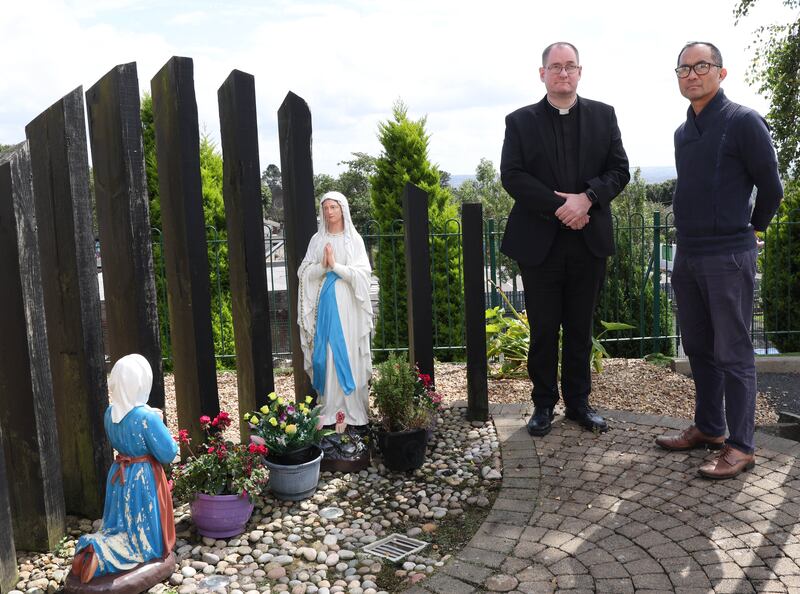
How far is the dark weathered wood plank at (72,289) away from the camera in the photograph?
376 centimetres

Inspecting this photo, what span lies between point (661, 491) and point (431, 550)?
1.34 m

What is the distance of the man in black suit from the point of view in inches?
182

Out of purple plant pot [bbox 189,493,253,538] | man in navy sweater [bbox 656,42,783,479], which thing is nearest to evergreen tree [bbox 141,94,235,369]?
purple plant pot [bbox 189,493,253,538]

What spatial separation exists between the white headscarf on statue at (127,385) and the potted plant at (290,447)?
3.22 ft

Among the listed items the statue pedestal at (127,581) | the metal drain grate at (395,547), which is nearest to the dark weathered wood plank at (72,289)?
the statue pedestal at (127,581)

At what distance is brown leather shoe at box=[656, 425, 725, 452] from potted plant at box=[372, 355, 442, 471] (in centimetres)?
150

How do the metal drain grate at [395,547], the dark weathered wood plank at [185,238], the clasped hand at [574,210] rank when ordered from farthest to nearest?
1. the clasped hand at [574,210]
2. the dark weathered wood plank at [185,238]
3. the metal drain grate at [395,547]

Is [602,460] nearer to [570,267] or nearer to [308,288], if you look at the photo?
[570,267]

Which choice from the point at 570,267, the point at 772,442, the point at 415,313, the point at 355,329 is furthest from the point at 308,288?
the point at 772,442

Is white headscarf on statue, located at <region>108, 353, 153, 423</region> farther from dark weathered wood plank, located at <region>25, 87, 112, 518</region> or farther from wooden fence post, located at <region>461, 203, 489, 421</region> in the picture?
wooden fence post, located at <region>461, 203, 489, 421</region>

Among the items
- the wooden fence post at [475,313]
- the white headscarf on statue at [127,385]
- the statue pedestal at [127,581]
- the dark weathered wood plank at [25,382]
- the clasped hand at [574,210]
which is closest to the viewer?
the statue pedestal at [127,581]

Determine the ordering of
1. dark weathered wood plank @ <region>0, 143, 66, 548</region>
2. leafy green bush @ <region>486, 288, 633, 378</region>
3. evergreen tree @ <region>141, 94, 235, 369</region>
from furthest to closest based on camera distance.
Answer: evergreen tree @ <region>141, 94, 235, 369</region> < leafy green bush @ <region>486, 288, 633, 378</region> < dark weathered wood plank @ <region>0, 143, 66, 548</region>

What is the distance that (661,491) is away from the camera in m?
4.08

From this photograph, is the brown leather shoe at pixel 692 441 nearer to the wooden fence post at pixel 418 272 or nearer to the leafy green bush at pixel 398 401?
the leafy green bush at pixel 398 401
